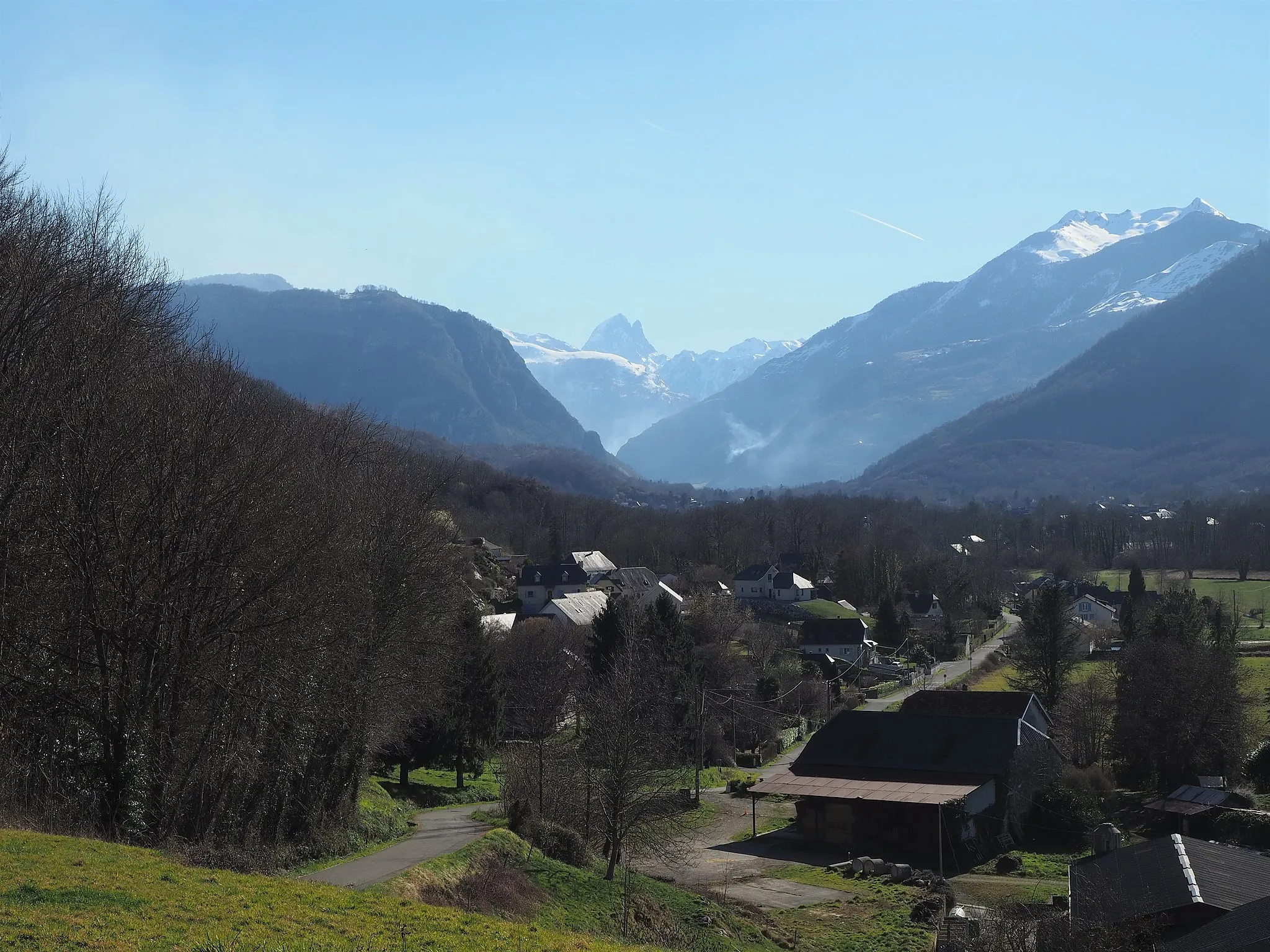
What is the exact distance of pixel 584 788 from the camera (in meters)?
32.1

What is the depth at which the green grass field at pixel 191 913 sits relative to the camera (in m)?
11.5

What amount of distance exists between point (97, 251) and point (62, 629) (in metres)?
8.45

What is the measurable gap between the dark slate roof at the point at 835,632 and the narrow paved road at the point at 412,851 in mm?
46395

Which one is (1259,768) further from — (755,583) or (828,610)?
(755,583)

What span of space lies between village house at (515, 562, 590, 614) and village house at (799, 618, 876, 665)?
777 inches

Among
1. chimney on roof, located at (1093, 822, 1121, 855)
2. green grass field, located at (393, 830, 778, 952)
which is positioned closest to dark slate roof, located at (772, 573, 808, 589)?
chimney on roof, located at (1093, 822, 1121, 855)

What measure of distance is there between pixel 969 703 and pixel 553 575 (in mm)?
46876

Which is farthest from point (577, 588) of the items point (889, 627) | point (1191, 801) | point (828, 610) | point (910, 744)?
point (1191, 801)

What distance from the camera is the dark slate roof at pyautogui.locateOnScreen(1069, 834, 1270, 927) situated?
74.6 ft

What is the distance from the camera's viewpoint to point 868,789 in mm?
40719

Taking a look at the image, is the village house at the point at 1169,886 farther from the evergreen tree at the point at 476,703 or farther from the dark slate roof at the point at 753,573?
the dark slate roof at the point at 753,573

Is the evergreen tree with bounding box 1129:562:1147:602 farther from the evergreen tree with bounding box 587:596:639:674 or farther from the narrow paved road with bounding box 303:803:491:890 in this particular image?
the narrow paved road with bounding box 303:803:491:890

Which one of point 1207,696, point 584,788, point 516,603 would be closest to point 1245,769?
point 1207,696

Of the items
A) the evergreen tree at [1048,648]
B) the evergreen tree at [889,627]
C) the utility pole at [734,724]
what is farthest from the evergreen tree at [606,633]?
the evergreen tree at [889,627]
